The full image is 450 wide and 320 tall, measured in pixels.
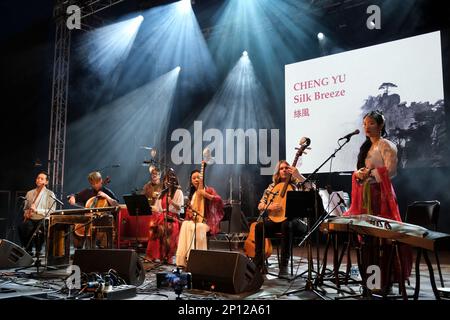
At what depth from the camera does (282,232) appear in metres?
5.39

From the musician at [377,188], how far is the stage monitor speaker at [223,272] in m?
1.11

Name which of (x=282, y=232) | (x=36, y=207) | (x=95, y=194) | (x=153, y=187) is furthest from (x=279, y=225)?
(x=36, y=207)

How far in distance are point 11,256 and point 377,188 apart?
4.58m

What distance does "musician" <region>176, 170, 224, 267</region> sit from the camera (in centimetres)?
599

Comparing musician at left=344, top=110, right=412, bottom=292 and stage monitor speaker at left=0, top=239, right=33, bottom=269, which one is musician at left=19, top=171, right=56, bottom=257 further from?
musician at left=344, top=110, right=412, bottom=292

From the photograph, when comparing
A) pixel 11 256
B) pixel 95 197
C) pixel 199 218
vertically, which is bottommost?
pixel 11 256

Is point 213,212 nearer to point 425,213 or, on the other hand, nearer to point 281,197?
point 281,197

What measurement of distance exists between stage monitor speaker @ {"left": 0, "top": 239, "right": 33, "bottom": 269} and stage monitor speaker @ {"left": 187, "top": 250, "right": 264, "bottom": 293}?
9.04 ft

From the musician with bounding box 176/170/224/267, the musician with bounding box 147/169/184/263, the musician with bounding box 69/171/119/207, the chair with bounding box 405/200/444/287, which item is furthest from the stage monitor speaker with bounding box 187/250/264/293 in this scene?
the musician with bounding box 69/171/119/207

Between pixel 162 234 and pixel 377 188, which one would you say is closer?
pixel 377 188
